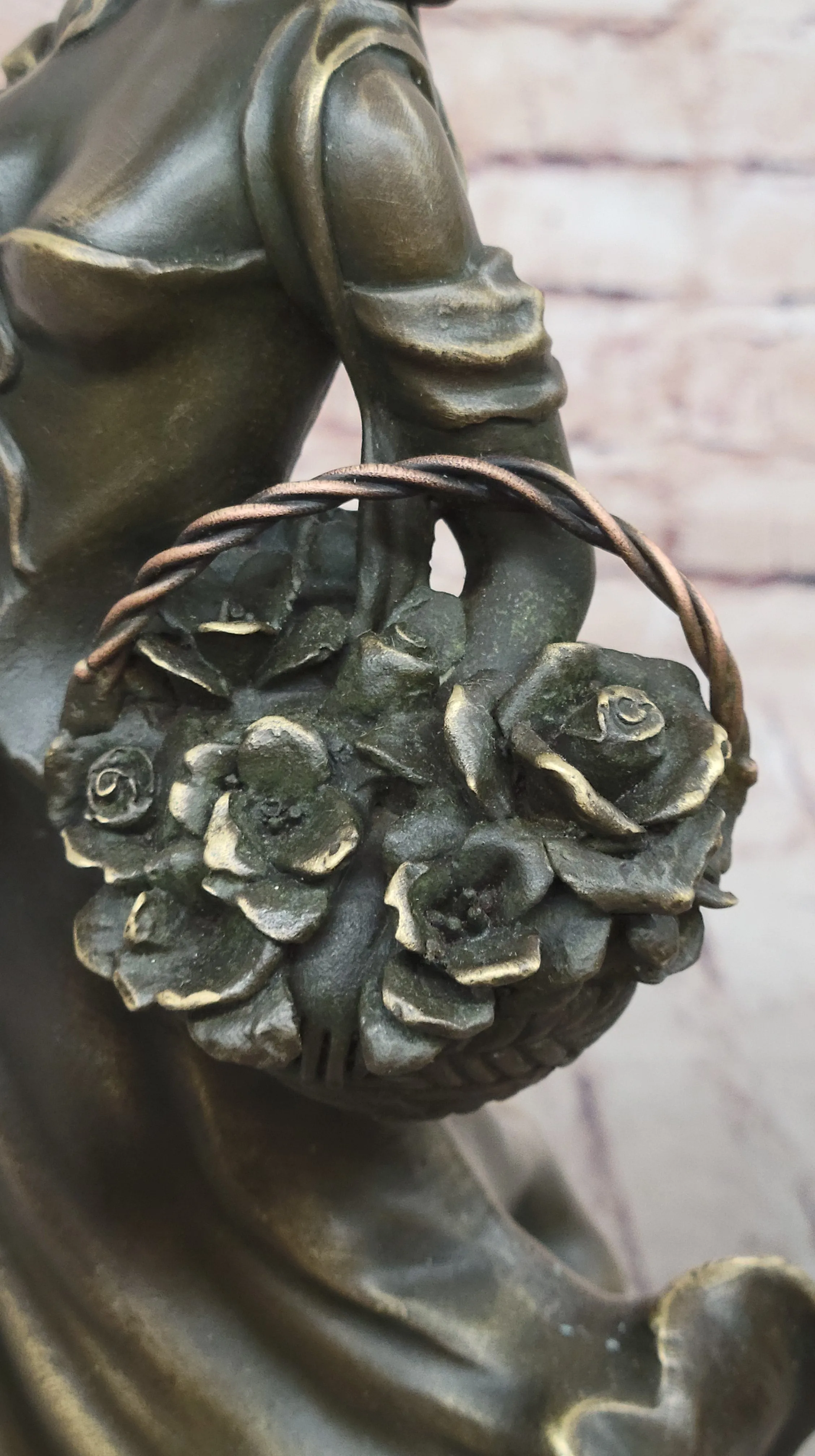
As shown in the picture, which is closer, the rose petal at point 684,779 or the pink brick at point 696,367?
the rose petal at point 684,779

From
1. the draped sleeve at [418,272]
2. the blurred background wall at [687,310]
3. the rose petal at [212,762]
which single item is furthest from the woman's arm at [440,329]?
the blurred background wall at [687,310]

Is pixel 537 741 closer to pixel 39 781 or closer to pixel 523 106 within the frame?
pixel 39 781

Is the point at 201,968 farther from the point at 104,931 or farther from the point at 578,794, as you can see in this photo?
the point at 578,794

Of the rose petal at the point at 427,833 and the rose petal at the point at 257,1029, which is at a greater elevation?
the rose petal at the point at 427,833

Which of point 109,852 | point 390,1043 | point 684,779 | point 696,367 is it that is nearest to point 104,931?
point 109,852

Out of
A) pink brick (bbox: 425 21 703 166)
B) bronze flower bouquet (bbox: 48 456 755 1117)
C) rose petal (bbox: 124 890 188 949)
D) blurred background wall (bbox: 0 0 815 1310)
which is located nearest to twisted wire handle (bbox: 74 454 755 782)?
bronze flower bouquet (bbox: 48 456 755 1117)

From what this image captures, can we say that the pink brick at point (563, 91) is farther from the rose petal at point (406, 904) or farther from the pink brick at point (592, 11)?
the rose petal at point (406, 904)

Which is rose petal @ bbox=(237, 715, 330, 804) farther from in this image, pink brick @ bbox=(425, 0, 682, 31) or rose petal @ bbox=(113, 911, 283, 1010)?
pink brick @ bbox=(425, 0, 682, 31)
